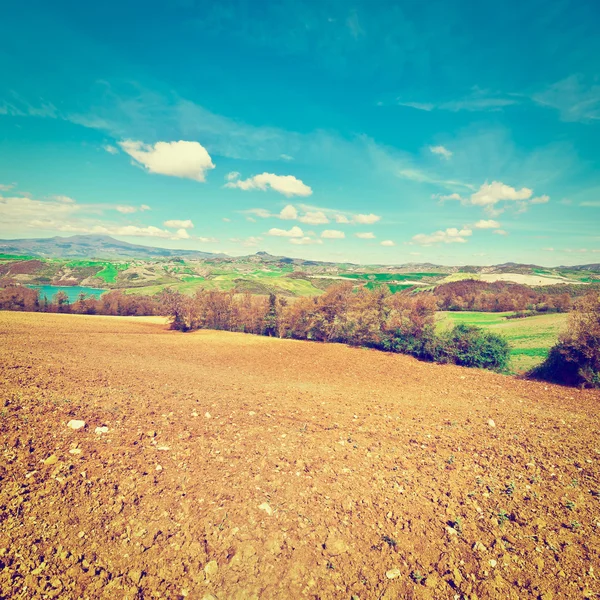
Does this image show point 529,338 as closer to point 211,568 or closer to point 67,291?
point 211,568

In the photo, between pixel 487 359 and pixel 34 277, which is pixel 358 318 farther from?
pixel 34 277

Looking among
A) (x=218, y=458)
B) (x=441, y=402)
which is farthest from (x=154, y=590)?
(x=441, y=402)

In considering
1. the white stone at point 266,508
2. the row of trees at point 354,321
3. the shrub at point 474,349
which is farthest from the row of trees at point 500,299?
the white stone at point 266,508

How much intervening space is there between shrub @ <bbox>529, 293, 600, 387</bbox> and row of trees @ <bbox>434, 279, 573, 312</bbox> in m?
35.7

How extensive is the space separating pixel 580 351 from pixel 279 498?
20191 millimetres

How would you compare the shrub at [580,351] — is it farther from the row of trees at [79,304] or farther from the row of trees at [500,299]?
the row of trees at [79,304]

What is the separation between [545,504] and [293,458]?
213 inches

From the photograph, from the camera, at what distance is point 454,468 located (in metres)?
7.25

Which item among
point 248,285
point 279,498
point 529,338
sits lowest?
point 529,338

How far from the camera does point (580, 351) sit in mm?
16922

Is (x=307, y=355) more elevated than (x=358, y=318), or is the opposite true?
(x=358, y=318)

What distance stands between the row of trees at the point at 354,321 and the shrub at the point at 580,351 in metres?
3.73

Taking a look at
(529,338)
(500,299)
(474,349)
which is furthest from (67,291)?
(500,299)

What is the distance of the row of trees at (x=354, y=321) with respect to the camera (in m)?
23.0
